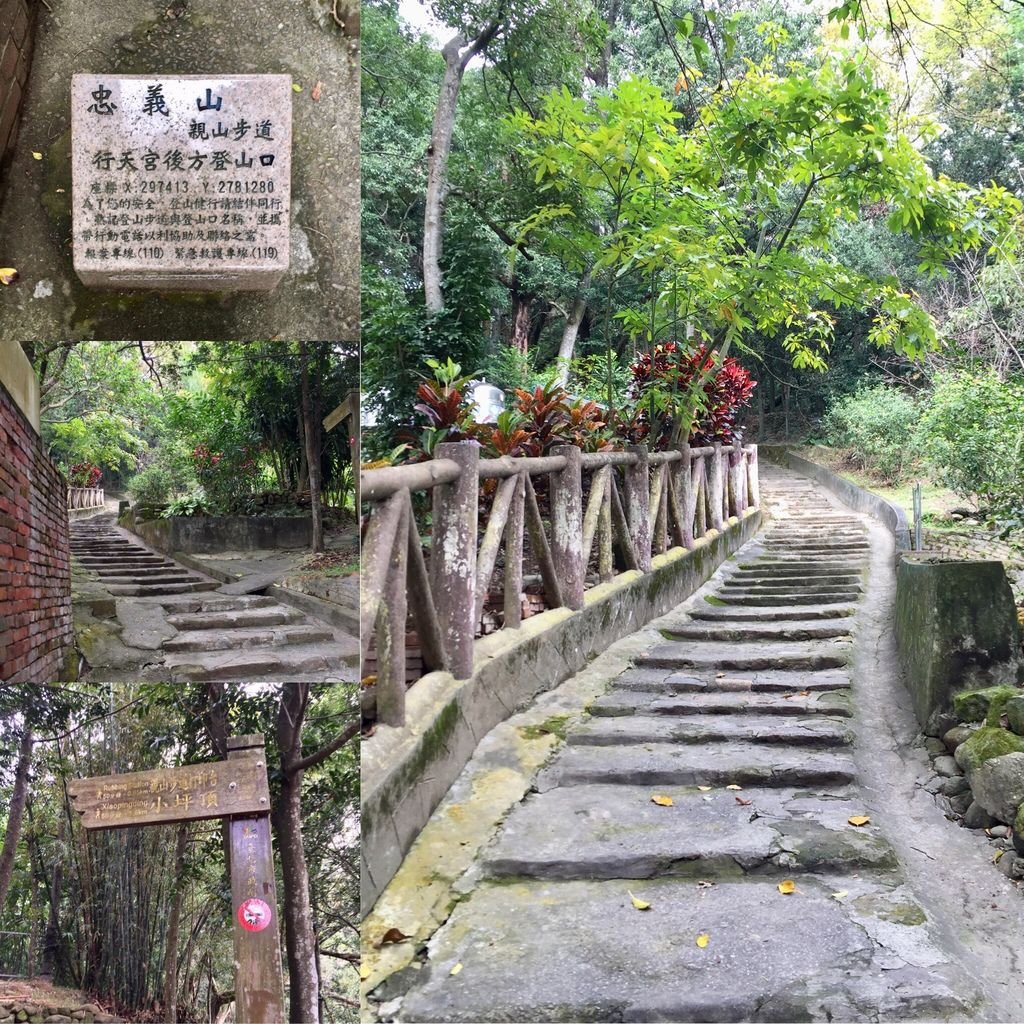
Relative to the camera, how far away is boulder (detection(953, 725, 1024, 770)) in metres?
2.98

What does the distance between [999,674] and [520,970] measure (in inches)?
98.6

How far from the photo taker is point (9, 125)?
1.82m

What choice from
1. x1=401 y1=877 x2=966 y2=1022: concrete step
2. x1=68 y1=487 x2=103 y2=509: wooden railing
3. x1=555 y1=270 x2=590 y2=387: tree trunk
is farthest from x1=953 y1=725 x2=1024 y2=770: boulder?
x1=555 y1=270 x2=590 y2=387: tree trunk

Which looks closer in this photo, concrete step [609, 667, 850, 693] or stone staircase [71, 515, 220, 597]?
stone staircase [71, 515, 220, 597]

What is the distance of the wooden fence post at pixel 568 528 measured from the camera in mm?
4586

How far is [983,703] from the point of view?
3357mm

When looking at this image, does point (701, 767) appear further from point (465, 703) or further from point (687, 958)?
point (687, 958)

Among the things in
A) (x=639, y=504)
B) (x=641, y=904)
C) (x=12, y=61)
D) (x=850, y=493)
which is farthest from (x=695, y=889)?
(x=850, y=493)

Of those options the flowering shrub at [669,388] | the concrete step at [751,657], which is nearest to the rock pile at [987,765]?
the concrete step at [751,657]

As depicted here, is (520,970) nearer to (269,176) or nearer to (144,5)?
(269,176)

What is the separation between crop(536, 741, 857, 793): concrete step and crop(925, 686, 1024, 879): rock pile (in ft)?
1.26

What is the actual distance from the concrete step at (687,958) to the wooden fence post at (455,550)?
0.97 meters

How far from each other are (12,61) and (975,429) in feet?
33.2

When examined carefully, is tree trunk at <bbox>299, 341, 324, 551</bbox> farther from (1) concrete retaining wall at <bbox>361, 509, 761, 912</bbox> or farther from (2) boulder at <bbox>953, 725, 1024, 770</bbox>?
(2) boulder at <bbox>953, 725, 1024, 770</bbox>
